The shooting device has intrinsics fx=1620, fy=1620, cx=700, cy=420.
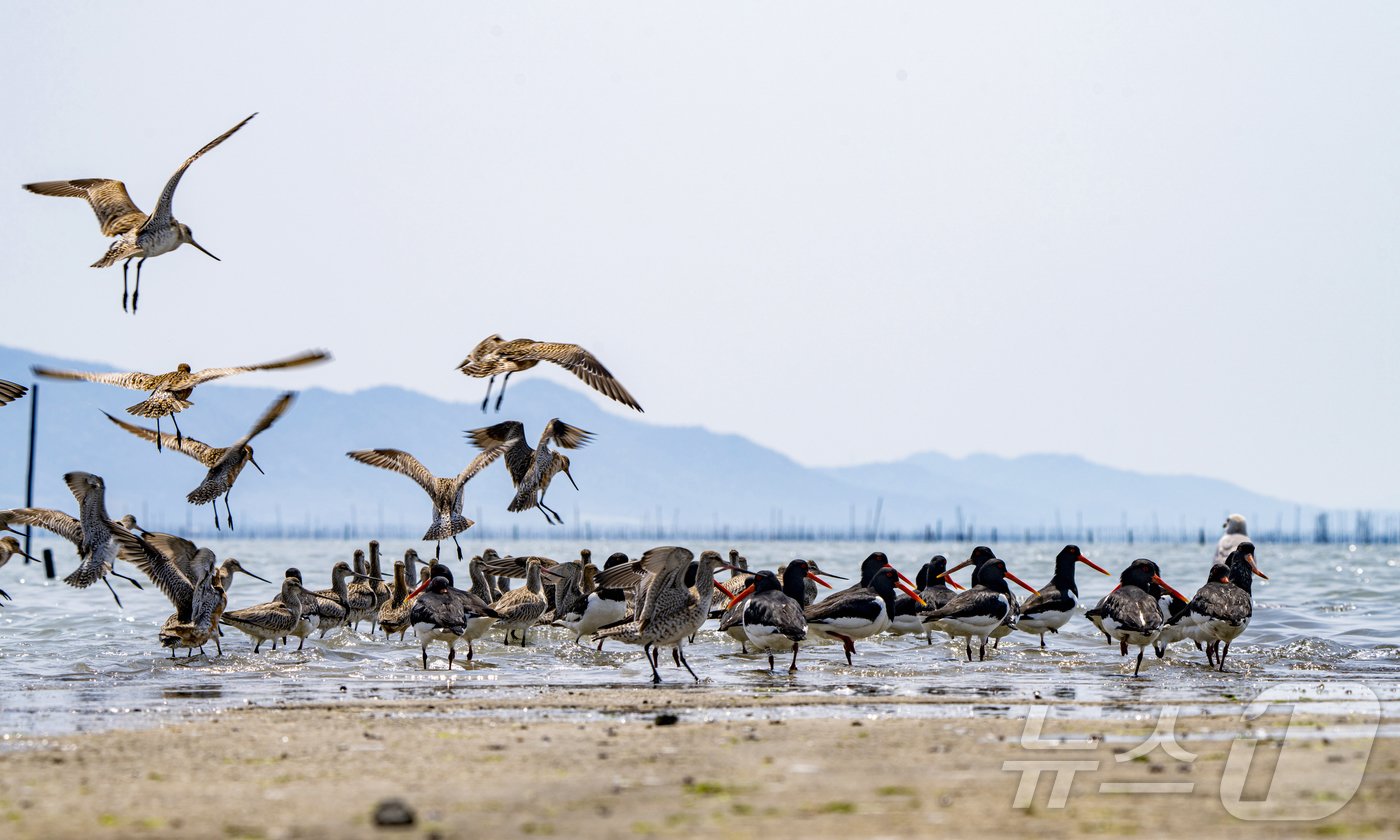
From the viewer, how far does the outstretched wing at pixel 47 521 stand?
2073cm

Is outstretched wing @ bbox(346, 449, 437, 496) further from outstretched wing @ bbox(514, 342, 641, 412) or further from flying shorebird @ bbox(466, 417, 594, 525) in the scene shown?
outstretched wing @ bbox(514, 342, 641, 412)

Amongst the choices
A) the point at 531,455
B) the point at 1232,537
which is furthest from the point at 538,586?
the point at 1232,537

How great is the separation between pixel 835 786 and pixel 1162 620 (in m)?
11.1

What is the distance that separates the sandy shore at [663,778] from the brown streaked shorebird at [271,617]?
9087 millimetres

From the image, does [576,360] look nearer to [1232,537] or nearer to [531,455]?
[531,455]

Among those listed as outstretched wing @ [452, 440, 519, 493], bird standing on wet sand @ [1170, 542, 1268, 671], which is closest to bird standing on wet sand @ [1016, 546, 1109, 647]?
bird standing on wet sand @ [1170, 542, 1268, 671]

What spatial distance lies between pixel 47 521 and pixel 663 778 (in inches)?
584

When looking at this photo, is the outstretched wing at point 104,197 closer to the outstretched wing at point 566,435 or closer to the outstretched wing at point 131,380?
the outstretched wing at point 131,380

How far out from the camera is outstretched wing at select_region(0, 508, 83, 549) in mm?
20734

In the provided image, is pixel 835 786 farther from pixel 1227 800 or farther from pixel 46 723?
pixel 46 723

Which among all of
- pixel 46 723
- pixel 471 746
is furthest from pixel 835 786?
pixel 46 723

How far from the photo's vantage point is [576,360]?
717 inches

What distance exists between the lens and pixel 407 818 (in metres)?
8.02

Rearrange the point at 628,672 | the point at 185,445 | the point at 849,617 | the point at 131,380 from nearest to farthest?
the point at 628,672
the point at 131,380
the point at 849,617
the point at 185,445
